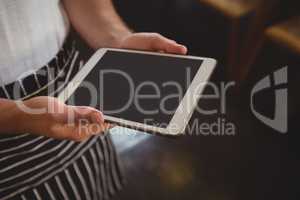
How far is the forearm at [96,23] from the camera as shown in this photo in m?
0.68

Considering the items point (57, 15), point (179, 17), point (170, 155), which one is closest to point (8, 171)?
point (57, 15)

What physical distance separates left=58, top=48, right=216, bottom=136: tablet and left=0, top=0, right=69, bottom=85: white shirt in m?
0.07

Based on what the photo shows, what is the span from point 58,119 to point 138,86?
147 millimetres

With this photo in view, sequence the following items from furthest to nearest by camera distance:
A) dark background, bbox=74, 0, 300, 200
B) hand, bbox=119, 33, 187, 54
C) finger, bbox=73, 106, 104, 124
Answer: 1. dark background, bbox=74, 0, 300, 200
2. hand, bbox=119, 33, 187, 54
3. finger, bbox=73, 106, 104, 124

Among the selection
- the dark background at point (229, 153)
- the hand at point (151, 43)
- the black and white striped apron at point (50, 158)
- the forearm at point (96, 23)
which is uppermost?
the forearm at point (96, 23)

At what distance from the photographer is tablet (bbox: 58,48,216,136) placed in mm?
546

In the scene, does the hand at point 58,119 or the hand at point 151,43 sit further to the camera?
the hand at point 151,43

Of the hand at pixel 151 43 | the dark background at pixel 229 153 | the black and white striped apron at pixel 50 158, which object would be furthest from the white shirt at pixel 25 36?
the dark background at pixel 229 153

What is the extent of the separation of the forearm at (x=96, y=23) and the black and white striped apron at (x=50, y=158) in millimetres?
44

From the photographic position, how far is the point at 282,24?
1.31m

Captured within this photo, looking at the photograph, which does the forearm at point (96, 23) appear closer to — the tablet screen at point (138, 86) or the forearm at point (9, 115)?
the tablet screen at point (138, 86)

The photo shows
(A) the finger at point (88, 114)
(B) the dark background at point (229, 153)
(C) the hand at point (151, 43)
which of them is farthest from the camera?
(B) the dark background at point (229, 153)

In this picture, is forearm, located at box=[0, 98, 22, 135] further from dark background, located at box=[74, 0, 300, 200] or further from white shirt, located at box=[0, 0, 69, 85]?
dark background, located at box=[74, 0, 300, 200]

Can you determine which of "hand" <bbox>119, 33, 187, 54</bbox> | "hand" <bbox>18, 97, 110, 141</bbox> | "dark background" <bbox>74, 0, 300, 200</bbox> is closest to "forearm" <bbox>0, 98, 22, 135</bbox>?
"hand" <bbox>18, 97, 110, 141</bbox>
